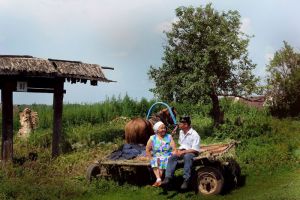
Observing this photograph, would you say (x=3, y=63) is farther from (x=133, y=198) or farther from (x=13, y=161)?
(x=133, y=198)

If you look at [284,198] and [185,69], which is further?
[185,69]

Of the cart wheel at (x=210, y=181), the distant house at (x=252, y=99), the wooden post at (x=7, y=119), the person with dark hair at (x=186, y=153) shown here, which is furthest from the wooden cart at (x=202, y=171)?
the distant house at (x=252, y=99)

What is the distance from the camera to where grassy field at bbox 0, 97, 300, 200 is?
12.1 m

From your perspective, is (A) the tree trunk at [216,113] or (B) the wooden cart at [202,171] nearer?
(B) the wooden cart at [202,171]

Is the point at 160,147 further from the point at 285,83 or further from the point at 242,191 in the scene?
the point at 285,83

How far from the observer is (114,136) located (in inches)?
782

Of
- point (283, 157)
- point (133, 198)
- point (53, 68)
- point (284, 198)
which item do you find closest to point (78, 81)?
point (53, 68)

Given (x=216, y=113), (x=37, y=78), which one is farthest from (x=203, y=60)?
(x=37, y=78)

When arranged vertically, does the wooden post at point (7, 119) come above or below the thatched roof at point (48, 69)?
below

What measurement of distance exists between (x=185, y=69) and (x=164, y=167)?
1011cm

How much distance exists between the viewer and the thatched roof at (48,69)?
1471cm

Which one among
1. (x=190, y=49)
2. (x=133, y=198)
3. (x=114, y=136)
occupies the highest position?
(x=190, y=49)

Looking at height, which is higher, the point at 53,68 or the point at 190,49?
the point at 190,49

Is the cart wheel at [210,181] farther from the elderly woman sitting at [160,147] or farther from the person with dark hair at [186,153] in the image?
the elderly woman sitting at [160,147]
